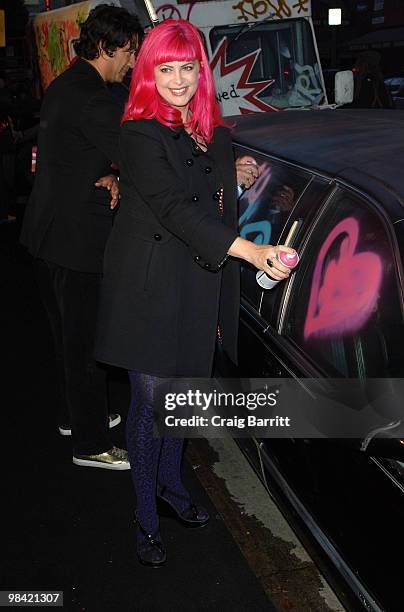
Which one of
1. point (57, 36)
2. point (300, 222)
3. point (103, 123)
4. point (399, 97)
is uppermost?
point (57, 36)

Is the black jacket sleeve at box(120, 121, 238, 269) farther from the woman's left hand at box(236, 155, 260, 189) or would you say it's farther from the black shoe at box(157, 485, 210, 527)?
the black shoe at box(157, 485, 210, 527)

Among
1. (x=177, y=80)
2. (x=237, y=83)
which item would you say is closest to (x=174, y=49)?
(x=177, y=80)

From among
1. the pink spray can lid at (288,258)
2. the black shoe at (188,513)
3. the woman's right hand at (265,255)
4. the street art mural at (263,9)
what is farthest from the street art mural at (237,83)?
the pink spray can lid at (288,258)

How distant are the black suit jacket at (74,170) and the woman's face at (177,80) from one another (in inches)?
26.1

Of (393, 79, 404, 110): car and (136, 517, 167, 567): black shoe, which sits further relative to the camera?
(393, 79, 404, 110): car

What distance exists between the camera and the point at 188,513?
11.2 feet

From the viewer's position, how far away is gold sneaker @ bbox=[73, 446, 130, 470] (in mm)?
3916

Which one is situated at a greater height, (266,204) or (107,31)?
(107,31)

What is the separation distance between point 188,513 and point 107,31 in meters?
2.02

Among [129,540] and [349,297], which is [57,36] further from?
[349,297]

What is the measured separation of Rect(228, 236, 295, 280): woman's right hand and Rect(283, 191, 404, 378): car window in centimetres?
27

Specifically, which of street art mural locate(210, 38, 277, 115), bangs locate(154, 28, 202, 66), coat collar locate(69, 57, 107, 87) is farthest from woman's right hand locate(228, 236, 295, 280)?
street art mural locate(210, 38, 277, 115)

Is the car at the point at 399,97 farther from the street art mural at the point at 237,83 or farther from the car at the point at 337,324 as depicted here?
the car at the point at 337,324

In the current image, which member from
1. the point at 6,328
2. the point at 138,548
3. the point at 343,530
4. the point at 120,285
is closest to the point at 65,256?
the point at 120,285
